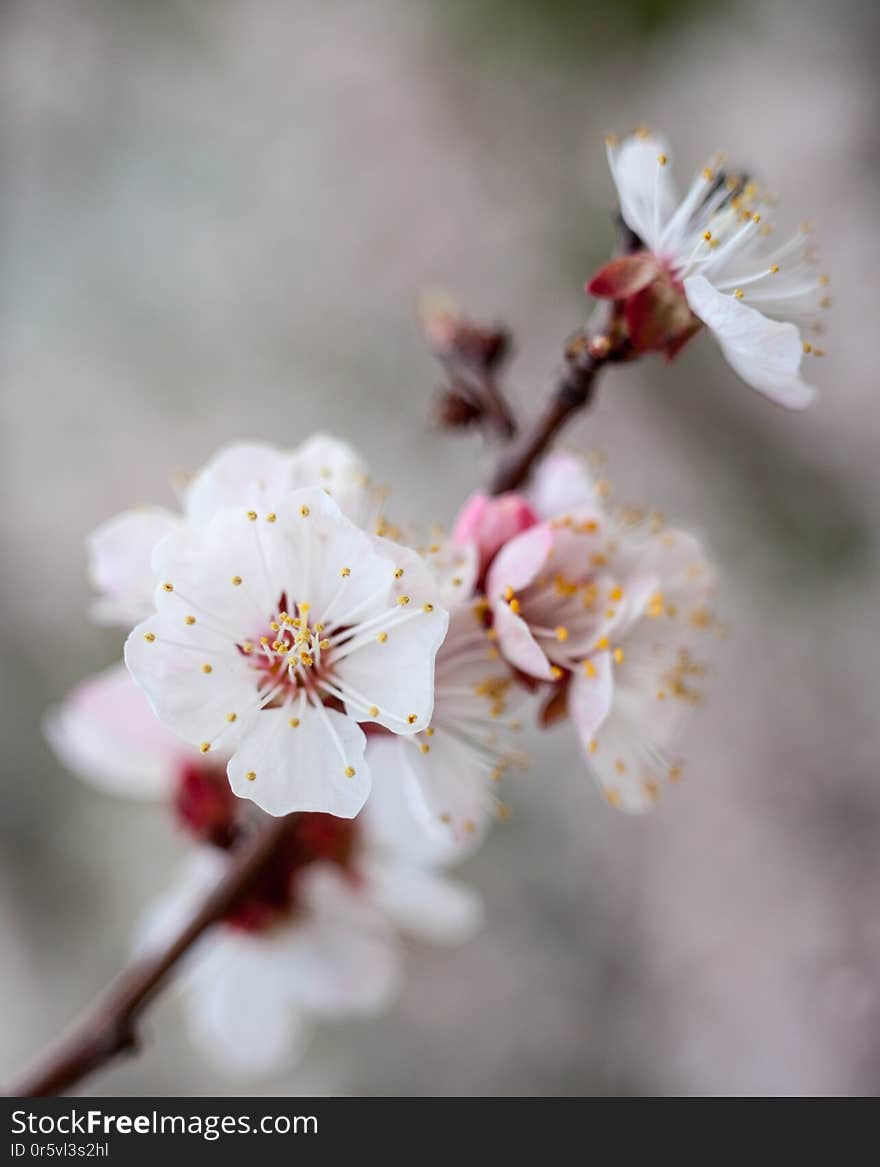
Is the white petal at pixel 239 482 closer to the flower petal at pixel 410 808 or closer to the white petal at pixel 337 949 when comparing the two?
the flower petal at pixel 410 808

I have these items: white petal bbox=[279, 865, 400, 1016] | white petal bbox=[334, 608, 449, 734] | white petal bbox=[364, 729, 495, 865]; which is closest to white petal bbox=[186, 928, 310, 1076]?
A: white petal bbox=[279, 865, 400, 1016]

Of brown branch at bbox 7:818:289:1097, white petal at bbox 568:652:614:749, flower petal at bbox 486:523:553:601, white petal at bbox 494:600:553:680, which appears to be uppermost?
flower petal at bbox 486:523:553:601

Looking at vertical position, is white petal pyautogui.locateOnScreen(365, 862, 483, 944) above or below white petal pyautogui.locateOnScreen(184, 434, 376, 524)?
below

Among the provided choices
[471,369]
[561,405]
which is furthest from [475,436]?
[561,405]

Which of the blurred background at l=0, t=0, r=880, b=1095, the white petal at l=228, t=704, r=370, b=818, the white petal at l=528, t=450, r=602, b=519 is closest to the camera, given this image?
the white petal at l=228, t=704, r=370, b=818

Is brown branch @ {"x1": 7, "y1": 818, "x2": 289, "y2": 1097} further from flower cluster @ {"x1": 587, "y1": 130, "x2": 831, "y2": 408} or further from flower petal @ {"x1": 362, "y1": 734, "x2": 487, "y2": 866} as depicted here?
flower cluster @ {"x1": 587, "y1": 130, "x2": 831, "y2": 408}

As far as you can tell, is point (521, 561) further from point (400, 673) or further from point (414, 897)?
point (414, 897)

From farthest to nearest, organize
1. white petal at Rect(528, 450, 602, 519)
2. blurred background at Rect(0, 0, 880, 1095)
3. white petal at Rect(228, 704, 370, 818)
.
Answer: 1. blurred background at Rect(0, 0, 880, 1095)
2. white petal at Rect(528, 450, 602, 519)
3. white petal at Rect(228, 704, 370, 818)
